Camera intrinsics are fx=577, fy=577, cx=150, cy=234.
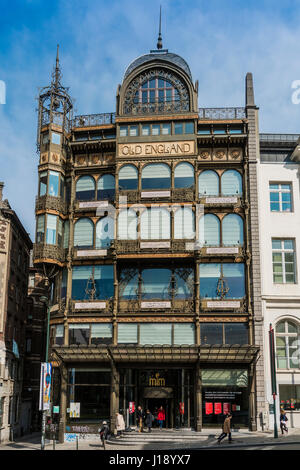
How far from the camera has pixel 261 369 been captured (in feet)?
124

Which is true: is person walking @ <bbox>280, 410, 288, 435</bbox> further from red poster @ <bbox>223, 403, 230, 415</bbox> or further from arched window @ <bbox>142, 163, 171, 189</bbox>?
arched window @ <bbox>142, 163, 171, 189</bbox>

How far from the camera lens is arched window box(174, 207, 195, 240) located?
39.6 metres

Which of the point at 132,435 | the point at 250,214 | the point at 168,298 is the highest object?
the point at 250,214

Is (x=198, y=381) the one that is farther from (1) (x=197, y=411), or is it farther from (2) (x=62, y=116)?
(2) (x=62, y=116)

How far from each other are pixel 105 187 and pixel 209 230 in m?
8.19

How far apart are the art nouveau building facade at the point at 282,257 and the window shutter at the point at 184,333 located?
4.91 m

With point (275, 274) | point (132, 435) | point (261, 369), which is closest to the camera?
point (132, 435)

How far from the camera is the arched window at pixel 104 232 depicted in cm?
4069

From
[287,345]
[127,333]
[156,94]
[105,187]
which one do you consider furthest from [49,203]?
[287,345]

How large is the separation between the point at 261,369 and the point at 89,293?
497 inches

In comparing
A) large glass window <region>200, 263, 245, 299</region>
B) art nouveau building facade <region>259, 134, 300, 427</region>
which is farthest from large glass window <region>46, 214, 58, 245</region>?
art nouveau building facade <region>259, 134, 300, 427</region>

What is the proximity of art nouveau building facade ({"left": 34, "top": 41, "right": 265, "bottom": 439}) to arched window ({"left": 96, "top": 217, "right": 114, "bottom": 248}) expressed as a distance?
0.26 ft

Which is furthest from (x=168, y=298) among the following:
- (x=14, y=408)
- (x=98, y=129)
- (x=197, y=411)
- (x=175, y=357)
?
(x=14, y=408)

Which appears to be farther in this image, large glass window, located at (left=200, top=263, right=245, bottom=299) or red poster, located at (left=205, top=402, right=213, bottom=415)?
large glass window, located at (left=200, top=263, right=245, bottom=299)
